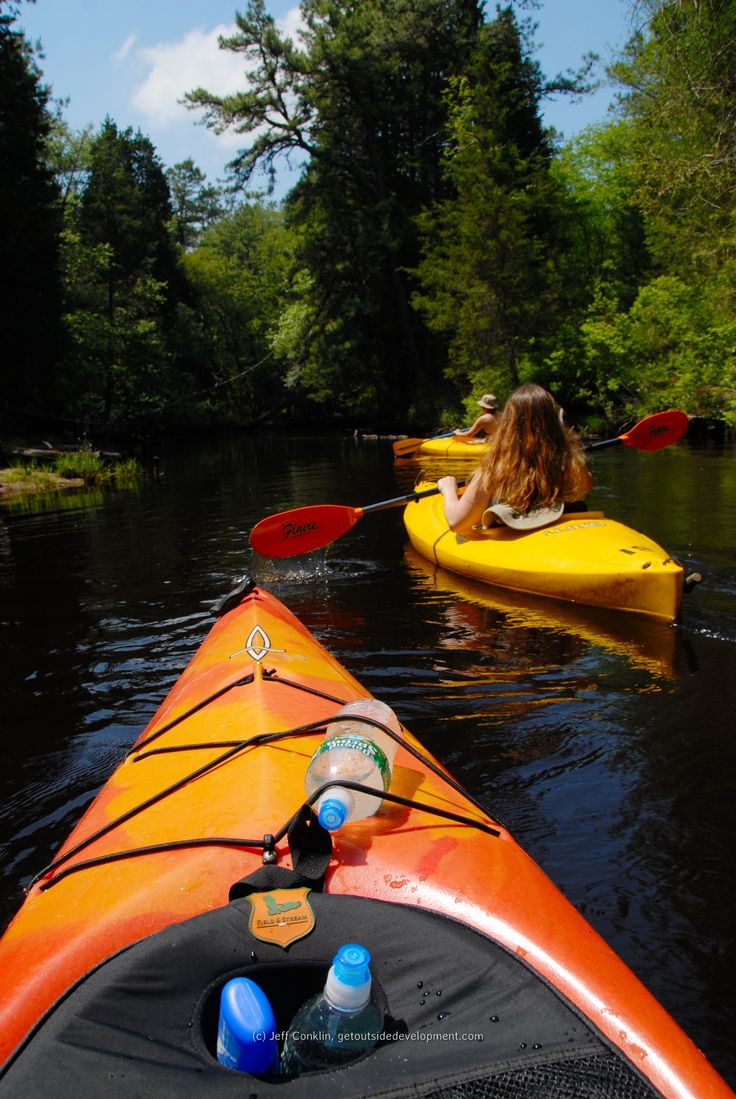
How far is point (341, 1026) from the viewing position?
1.15 metres

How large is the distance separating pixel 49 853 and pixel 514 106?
25.8 m

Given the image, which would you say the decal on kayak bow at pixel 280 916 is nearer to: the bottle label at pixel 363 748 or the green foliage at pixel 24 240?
the bottle label at pixel 363 748

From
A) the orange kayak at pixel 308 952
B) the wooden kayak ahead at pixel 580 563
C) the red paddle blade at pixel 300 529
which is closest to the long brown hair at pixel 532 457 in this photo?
the wooden kayak ahead at pixel 580 563

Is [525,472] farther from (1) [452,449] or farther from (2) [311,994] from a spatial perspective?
(1) [452,449]

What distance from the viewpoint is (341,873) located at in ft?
4.92

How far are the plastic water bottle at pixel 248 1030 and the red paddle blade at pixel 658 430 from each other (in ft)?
19.5

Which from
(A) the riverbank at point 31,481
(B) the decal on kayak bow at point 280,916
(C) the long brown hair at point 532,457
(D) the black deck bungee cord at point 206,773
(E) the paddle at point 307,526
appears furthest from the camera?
(A) the riverbank at point 31,481

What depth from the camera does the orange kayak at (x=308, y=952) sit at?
42.6 inches

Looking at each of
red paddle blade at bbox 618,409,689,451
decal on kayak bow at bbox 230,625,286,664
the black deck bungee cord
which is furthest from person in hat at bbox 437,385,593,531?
the black deck bungee cord

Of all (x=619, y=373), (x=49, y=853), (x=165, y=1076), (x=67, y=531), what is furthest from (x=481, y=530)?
(x=619, y=373)

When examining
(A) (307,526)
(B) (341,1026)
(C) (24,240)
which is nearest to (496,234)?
(C) (24,240)

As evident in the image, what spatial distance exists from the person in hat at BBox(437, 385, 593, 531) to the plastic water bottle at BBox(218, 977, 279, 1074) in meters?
3.96

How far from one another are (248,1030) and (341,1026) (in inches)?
6.0

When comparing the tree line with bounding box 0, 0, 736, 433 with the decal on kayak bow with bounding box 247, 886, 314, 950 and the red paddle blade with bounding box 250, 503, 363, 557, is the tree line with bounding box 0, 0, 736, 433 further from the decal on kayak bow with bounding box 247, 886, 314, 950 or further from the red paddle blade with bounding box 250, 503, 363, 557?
the decal on kayak bow with bounding box 247, 886, 314, 950
